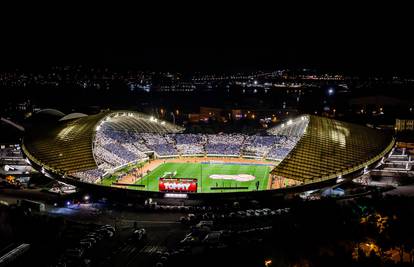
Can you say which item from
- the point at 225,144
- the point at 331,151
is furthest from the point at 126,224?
the point at 225,144

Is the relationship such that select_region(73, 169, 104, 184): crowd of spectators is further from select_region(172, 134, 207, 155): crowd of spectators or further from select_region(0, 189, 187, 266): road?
select_region(172, 134, 207, 155): crowd of spectators

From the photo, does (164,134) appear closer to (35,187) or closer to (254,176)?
(254,176)

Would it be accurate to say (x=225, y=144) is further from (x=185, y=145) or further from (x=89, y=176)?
(x=89, y=176)

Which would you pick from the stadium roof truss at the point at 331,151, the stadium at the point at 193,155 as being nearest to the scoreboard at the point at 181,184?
the stadium at the point at 193,155

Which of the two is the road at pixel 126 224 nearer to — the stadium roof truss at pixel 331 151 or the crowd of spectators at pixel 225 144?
the stadium roof truss at pixel 331 151

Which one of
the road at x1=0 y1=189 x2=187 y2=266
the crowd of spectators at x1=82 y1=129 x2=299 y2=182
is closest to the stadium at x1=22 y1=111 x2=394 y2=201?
the crowd of spectators at x1=82 y1=129 x2=299 y2=182

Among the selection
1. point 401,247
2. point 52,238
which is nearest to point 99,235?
point 52,238
